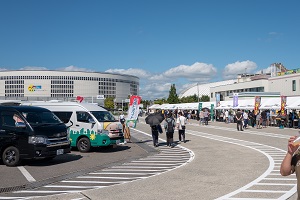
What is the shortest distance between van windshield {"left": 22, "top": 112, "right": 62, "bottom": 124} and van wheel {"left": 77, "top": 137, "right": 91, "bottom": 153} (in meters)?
2.94

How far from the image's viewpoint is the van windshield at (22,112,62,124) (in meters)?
11.9

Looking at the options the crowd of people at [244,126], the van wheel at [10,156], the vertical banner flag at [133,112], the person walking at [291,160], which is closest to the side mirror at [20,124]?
the van wheel at [10,156]

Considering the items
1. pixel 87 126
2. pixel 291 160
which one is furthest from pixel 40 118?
pixel 291 160

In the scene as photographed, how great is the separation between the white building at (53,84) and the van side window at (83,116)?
13312 centimetres

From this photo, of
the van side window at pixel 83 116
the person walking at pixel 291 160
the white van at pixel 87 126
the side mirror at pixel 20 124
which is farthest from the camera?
the van side window at pixel 83 116

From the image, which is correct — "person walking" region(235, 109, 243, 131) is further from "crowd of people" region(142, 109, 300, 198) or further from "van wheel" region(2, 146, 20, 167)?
"van wheel" region(2, 146, 20, 167)

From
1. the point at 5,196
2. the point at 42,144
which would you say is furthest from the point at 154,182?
the point at 42,144

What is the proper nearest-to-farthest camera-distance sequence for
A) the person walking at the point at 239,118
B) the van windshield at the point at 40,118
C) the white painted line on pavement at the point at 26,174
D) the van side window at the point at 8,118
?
the white painted line on pavement at the point at 26,174 → the van side window at the point at 8,118 → the van windshield at the point at 40,118 → the person walking at the point at 239,118

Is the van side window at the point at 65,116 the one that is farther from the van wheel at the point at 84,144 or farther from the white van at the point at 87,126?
the van wheel at the point at 84,144

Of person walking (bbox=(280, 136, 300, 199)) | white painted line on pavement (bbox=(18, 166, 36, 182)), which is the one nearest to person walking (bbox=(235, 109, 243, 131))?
white painted line on pavement (bbox=(18, 166, 36, 182))

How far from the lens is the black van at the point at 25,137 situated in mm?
11164

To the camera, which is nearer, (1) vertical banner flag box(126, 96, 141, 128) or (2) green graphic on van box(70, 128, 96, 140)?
(2) green graphic on van box(70, 128, 96, 140)

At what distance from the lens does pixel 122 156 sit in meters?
14.3

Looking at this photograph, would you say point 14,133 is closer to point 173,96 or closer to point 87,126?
point 87,126
